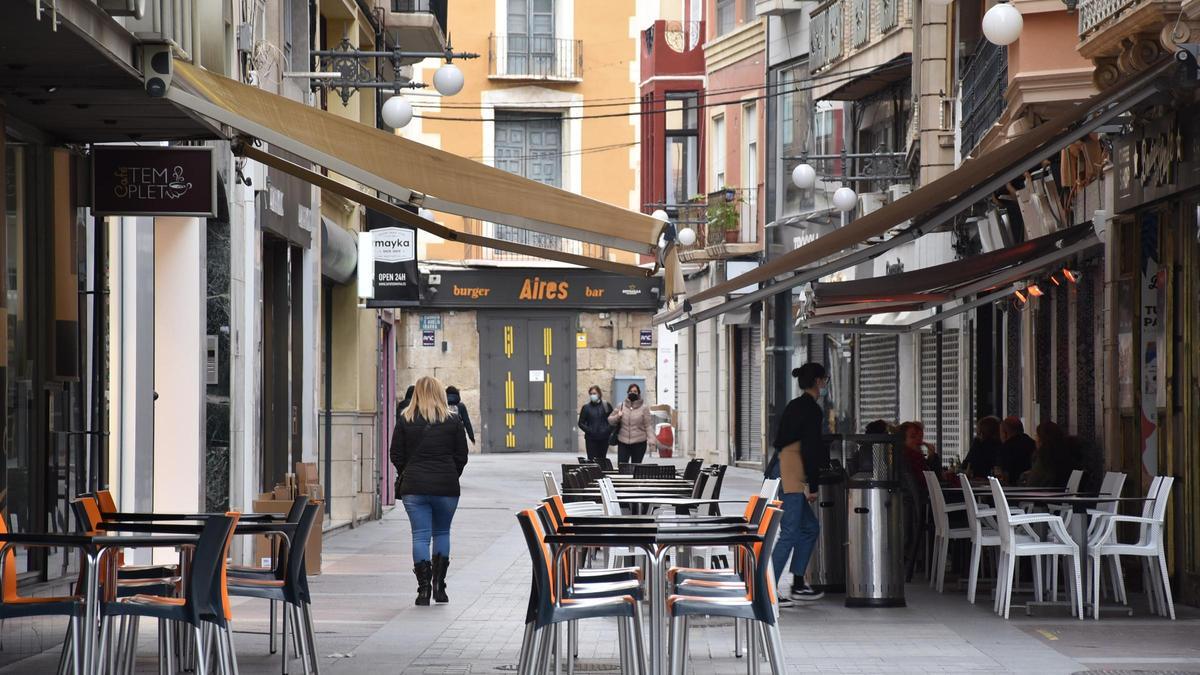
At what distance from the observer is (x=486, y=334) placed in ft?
163

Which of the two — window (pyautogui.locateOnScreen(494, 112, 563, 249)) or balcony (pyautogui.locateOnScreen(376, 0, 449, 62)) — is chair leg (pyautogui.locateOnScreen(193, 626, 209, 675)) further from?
window (pyautogui.locateOnScreen(494, 112, 563, 249))

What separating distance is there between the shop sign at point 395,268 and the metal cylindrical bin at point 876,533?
10740 millimetres

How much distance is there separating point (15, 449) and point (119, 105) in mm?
2246

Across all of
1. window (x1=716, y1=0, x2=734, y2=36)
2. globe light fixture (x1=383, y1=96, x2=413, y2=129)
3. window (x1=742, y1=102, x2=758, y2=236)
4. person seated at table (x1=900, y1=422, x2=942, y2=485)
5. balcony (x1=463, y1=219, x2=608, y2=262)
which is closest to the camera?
person seated at table (x1=900, y1=422, x2=942, y2=485)

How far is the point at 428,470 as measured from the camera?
13961 millimetres

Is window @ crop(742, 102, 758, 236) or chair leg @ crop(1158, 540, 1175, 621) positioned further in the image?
window @ crop(742, 102, 758, 236)

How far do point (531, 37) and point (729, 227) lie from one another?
1212 centimetres

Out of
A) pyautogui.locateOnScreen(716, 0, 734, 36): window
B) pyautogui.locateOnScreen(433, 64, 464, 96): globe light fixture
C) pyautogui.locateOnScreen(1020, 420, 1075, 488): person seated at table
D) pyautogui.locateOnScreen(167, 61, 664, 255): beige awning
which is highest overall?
pyautogui.locateOnScreen(716, 0, 734, 36): window

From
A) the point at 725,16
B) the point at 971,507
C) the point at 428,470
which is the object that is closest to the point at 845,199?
the point at 971,507

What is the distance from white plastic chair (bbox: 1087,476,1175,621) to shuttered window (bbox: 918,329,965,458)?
503 inches

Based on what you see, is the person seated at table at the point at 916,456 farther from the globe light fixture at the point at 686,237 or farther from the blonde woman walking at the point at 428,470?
the globe light fixture at the point at 686,237

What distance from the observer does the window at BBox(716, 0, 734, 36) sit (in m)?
41.8

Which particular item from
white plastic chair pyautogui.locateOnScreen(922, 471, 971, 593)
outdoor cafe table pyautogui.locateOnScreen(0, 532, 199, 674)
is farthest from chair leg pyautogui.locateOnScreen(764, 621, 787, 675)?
white plastic chair pyautogui.locateOnScreen(922, 471, 971, 593)

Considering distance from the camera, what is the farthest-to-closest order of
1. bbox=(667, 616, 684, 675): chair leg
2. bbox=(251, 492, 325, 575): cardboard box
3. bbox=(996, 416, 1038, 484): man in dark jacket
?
bbox=(996, 416, 1038, 484): man in dark jacket, bbox=(251, 492, 325, 575): cardboard box, bbox=(667, 616, 684, 675): chair leg
